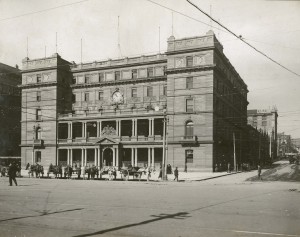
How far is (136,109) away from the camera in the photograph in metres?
54.9

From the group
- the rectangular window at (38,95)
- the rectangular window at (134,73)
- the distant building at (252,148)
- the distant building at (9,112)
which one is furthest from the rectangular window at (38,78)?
the distant building at (252,148)

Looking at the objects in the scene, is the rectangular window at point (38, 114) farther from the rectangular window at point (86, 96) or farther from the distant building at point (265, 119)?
the distant building at point (265, 119)

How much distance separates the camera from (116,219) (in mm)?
11883

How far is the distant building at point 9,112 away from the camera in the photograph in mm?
66812

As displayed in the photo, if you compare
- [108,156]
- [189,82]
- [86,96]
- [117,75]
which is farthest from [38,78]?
[189,82]

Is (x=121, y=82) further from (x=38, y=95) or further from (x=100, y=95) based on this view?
(x=38, y=95)

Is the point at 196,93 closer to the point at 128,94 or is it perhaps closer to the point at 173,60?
the point at 173,60

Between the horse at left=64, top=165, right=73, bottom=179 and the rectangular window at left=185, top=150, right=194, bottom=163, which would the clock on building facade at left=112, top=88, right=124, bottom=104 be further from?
the horse at left=64, top=165, right=73, bottom=179

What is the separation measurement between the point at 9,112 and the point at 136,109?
88.7 ft

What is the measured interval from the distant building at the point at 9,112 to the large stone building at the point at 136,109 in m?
7.08

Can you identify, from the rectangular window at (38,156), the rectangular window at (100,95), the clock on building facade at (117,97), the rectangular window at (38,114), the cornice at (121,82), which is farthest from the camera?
the rectangular window at (38,114)

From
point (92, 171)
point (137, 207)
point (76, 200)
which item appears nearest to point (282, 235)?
point (137, 207)

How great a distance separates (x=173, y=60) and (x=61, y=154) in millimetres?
24750

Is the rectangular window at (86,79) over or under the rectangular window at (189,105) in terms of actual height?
over
